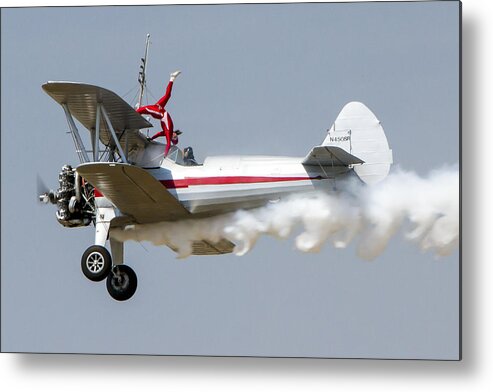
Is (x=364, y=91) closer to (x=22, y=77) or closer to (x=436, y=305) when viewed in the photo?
(x=436, y=305)

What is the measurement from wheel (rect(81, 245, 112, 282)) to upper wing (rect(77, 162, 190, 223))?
57 centimetres

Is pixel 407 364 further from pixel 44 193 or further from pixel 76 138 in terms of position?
pixel 44 193

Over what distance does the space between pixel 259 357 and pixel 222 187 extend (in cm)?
202

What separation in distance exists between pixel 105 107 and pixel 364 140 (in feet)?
9.50

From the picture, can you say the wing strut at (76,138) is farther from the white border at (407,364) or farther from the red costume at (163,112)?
the white border at (407,364)

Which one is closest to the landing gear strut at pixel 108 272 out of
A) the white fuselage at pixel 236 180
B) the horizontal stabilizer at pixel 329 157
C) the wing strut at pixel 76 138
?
the wing strut at pixel 76 138

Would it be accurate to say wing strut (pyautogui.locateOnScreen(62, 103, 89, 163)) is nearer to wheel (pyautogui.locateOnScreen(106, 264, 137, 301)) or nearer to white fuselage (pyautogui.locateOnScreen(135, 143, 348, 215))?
white fuselage (pyautogui.locateOnScreen(135, 143, 348, 215))

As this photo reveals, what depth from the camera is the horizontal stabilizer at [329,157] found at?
1351cm

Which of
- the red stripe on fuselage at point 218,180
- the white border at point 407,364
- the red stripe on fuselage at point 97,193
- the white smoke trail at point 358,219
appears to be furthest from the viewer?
the red stripe on fuselage at point 97,193

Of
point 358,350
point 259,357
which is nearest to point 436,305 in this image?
point 358,350

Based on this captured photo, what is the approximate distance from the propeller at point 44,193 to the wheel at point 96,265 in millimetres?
811

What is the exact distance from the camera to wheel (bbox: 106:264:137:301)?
1471 centimetres

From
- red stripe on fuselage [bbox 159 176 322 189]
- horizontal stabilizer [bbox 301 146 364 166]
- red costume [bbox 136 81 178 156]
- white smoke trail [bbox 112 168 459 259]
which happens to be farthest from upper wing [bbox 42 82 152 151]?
horizontal stabilizer [bbox 301 146 364 166]

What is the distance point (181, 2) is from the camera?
13.9 m
